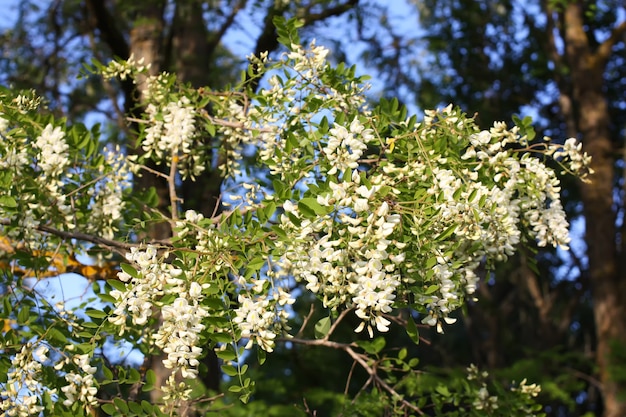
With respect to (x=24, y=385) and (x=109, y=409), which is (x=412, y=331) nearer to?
(x=109, y=409)

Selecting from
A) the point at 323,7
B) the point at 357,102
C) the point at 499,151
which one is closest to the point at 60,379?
the point at 357,102

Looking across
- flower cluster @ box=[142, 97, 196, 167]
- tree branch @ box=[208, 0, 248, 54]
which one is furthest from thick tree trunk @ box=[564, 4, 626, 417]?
flower cluster @ box=[142, 97, 196, 167]

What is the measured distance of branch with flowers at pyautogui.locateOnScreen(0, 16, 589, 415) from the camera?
2.54m

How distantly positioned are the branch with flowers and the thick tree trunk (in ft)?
16.2

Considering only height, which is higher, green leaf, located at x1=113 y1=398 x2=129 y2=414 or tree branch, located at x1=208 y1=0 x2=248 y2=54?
tree branch, located at x1=208 y1=0 x2=248 y2=54

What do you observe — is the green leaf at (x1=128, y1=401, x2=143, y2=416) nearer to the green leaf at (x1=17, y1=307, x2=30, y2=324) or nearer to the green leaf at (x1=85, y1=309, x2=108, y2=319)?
the green leaf at (x1=85, y1=309, x2=108, y2=319)

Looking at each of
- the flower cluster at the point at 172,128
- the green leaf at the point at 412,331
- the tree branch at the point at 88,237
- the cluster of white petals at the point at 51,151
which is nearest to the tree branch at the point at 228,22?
the flower cluster at the point at 172,128

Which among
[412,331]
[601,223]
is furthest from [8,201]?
[601,223]

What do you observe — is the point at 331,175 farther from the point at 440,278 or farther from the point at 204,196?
the point at 204,196

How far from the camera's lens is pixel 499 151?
10.3 feet

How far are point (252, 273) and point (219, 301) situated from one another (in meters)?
0.14

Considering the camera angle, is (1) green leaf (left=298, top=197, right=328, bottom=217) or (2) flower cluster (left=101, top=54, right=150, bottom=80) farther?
(2) flower cluster (left=101, top=54, right=150, bottom=80)

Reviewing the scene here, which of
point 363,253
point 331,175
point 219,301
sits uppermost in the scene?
point 331,175

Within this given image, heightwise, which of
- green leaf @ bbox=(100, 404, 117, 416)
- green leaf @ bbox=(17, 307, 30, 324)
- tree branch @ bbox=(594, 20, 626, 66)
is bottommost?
green leaf @ bbox=(100, 404, 117, 416)
